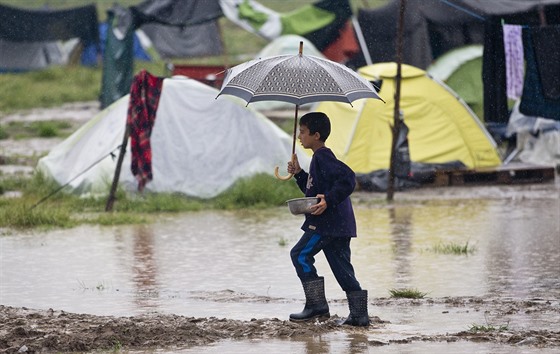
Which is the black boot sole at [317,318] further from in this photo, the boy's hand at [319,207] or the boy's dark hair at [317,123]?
the boy's dark hair at [317,123]

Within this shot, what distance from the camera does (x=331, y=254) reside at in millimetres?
7598

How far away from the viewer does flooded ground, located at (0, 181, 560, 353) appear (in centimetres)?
713

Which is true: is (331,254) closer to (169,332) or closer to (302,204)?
(302,204)

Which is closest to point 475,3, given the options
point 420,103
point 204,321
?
point 420,103

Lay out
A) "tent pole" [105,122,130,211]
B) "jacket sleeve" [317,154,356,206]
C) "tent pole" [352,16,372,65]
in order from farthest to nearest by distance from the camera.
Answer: "tent pole" [352,16,372,65] < "tent pole" [105,122,130,211] < "jacket sleeve" [317,154,356,206]

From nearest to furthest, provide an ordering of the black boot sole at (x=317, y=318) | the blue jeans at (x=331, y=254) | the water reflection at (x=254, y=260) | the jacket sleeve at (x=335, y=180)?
the jacket sleeve at (x=335, y=180) < the blue jeans at (x=331, y=254) < the black boot sole at (x=317, y=318) < the water reflection at (x=254, y=260)

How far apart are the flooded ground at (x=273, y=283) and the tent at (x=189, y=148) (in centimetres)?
127

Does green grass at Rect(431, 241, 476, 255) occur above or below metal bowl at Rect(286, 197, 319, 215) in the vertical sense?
below

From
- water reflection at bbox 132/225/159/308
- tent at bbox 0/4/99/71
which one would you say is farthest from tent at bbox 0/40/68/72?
water reflection at bbox 132/225/159/308

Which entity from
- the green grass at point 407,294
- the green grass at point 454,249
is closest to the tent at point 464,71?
the green grass at point 454,249

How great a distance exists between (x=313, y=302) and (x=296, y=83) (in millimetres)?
1387

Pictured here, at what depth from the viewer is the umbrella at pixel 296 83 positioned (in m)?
7.73

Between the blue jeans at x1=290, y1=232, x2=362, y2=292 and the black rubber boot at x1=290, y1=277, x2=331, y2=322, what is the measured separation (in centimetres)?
9

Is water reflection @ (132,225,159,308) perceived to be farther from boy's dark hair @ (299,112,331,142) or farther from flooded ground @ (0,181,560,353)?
boy's dark hair @ (299,112,331,142)
